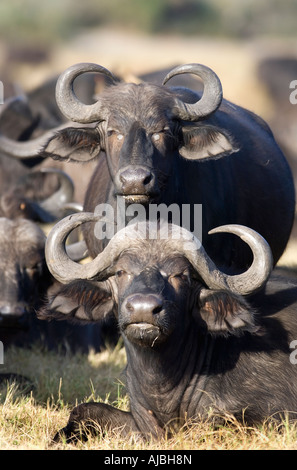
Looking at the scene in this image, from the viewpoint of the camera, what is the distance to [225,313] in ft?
17.6

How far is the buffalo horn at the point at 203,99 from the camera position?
253 inches

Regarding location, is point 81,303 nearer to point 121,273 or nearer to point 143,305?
point 121,273

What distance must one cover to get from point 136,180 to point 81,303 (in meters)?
0.85

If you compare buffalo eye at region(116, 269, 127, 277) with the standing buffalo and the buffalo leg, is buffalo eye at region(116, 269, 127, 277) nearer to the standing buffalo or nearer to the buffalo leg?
the standing buffalo

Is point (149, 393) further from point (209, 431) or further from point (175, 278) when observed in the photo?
point (175, 278)

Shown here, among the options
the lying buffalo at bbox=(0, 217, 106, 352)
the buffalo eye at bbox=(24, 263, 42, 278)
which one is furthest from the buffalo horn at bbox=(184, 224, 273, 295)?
the buffalo eye at bbox=(24, 263, 42, 278)

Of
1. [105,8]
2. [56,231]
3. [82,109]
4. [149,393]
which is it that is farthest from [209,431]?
[105,8]

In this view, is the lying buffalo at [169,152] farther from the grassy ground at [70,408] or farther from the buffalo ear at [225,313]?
the grassy ground at [70,408]

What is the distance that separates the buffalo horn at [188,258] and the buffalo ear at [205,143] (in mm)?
1276

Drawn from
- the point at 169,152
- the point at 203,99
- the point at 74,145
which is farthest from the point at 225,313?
the point at 74,145

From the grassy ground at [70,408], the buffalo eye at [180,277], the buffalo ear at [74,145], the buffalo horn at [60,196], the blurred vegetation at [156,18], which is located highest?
the blurred vegetation at [156,18]

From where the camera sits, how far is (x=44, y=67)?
3288cm

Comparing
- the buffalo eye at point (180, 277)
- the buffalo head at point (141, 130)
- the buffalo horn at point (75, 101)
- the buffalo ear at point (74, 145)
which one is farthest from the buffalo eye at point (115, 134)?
the buffalo eye at point (180, 277)

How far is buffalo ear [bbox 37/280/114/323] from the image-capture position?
18.1ft
